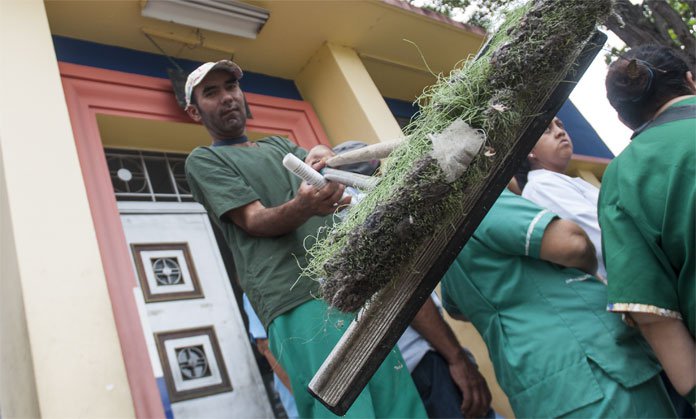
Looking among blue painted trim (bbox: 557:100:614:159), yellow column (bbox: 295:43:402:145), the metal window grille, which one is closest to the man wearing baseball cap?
the metal window grille

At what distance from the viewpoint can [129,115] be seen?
3439 mm

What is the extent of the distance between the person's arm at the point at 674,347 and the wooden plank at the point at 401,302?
647 millimetres

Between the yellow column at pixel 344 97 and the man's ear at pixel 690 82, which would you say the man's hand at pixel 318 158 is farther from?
the yellow column at pixel 344 97


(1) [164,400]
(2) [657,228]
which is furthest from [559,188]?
(1) [164,400]

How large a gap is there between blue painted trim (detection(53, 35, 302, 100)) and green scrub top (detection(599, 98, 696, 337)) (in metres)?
2.98

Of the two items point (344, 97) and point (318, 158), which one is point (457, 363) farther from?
point (344, 97)

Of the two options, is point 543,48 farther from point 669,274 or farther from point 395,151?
point 669,274

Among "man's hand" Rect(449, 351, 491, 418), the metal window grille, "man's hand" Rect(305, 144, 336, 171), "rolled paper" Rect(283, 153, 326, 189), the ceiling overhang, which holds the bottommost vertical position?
"man's hand" Rect(449, 351, 491, 418)

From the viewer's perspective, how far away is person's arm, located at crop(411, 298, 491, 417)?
7.08 ft

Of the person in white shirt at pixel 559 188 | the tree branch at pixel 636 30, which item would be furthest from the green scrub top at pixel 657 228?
the tree branch at pixel 636 30

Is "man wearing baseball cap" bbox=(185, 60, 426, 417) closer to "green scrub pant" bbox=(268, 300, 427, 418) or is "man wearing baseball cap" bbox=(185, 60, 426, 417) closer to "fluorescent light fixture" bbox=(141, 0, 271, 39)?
"green scrub pant" bbox=(268, 300, 427, 418)

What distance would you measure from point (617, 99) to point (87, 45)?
3260 millimetres

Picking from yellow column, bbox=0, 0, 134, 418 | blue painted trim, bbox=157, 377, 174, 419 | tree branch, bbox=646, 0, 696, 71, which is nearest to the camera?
yellow column, bbox=0, 0, 134, 418

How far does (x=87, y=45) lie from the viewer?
3.58 m
